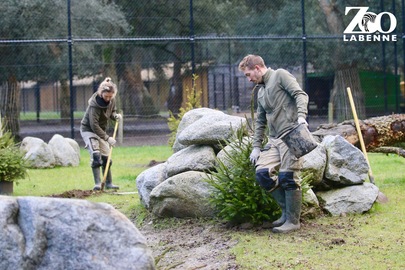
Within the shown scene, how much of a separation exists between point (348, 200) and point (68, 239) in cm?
470

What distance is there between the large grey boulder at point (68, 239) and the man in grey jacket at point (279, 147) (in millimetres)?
3088

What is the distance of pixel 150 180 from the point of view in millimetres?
9539

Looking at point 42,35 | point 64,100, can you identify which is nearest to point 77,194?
point 42,35

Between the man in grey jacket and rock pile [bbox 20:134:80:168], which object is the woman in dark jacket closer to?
rock pile [bbox 20:134:80:168]

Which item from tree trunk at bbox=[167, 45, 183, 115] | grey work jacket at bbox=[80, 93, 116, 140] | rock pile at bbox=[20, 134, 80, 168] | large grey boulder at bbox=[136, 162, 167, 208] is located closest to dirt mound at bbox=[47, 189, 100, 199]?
grey work jacket at bbox=[80, 93, 116, 140]

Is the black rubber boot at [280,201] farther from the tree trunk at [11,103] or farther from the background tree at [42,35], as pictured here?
the tree trunk at [11,103]

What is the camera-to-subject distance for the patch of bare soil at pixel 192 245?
275 inches

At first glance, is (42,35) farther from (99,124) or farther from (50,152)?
(99,124)

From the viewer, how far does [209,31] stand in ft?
74.8

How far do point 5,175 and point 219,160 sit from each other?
14.6 feet

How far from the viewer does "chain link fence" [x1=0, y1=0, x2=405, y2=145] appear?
20266 mm

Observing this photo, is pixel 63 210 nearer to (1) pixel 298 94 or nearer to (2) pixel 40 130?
(1) pixel 298 94

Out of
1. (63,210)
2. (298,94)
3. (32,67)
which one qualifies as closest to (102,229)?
(63,210)

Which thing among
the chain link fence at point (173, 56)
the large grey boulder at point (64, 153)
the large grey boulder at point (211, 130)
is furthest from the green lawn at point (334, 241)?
the chain link fence at point (173, 56)
